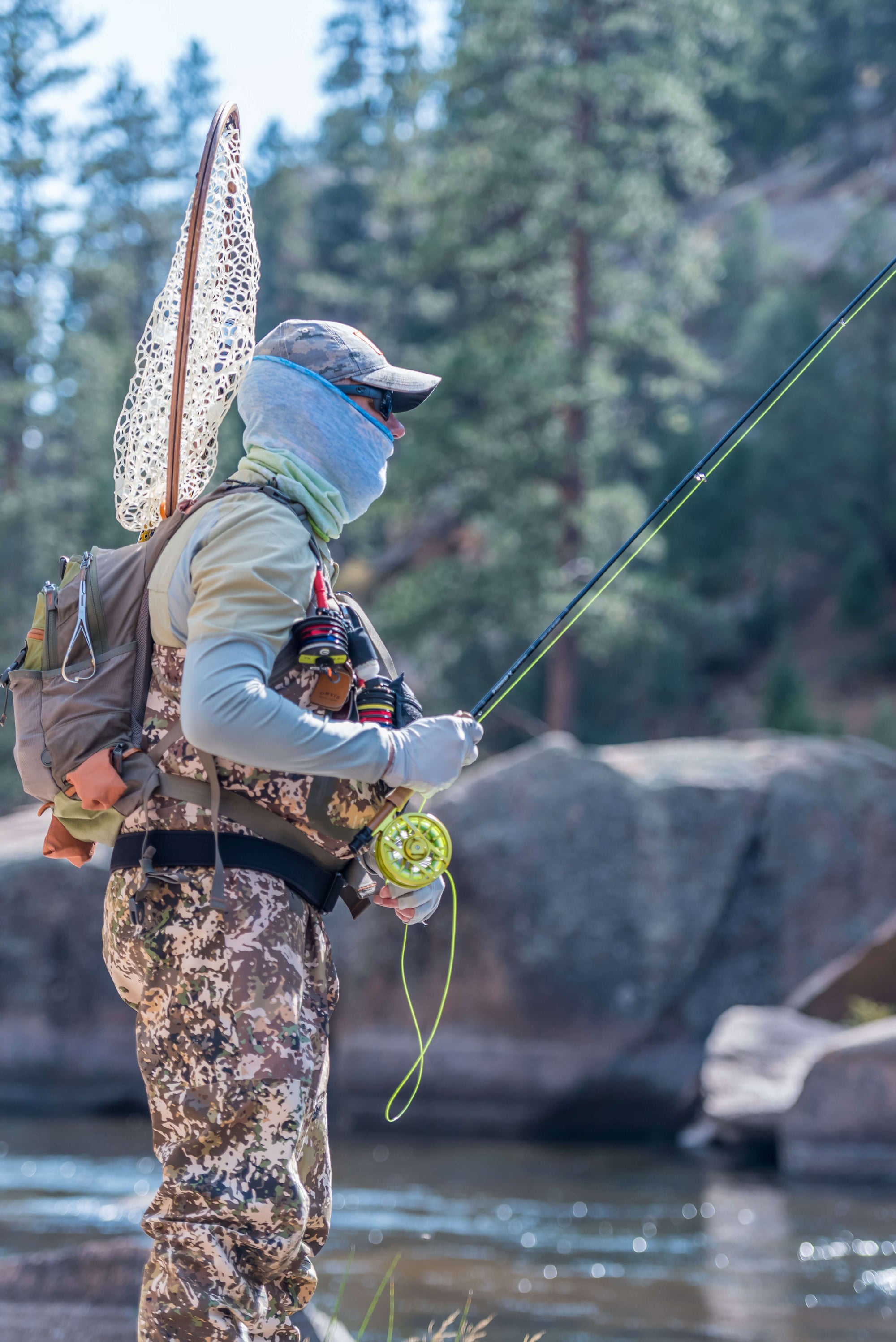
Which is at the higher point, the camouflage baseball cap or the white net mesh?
the white net mesh

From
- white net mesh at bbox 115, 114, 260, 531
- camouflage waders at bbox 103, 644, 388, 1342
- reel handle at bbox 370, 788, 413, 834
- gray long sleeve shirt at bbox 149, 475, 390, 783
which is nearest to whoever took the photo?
gray long sleeve shirt at bbox 149, 475, 390, 783

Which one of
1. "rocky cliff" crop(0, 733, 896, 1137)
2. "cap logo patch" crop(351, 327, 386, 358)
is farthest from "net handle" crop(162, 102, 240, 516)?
"rocky cliff" crop(0, 733, 896, 1137)

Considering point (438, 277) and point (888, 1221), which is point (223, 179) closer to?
point (888, 1221)

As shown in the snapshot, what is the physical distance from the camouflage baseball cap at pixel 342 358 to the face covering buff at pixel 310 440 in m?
0.03

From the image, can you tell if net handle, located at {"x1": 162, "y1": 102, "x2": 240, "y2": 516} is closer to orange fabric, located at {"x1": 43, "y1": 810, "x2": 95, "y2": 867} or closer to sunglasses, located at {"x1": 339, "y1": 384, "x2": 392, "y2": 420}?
sunglasses, located at {"x1": 339, "y1": 384, "x2": 392, "y2": 420}

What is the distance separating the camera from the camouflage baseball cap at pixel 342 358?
7.96 feet

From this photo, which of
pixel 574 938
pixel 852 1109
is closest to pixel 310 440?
pixel 852 1109

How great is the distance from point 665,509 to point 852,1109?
5751 mm

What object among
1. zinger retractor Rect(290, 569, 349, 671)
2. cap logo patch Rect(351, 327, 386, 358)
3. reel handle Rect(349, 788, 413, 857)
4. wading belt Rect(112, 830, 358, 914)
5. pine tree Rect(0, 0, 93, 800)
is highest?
pine tree Rect(0, 0, 93, 800)

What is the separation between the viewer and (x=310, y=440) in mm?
2383

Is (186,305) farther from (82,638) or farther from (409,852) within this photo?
(409,852)

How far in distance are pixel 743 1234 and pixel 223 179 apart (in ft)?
19.6

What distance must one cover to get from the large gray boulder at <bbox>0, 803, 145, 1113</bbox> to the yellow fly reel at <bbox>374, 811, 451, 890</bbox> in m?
9.02

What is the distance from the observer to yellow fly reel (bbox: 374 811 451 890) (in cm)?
A: 242
